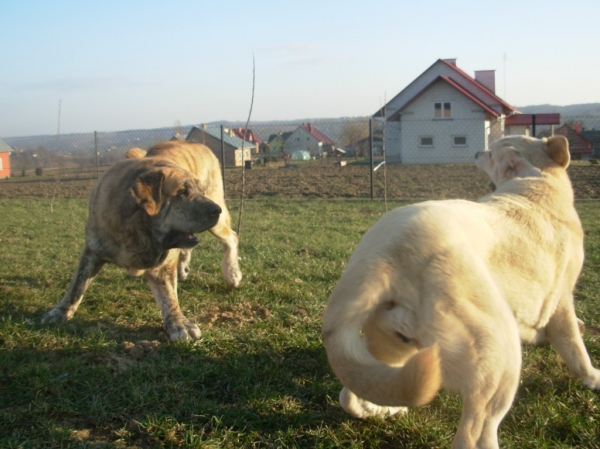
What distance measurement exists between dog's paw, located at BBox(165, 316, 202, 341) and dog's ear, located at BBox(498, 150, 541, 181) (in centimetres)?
239

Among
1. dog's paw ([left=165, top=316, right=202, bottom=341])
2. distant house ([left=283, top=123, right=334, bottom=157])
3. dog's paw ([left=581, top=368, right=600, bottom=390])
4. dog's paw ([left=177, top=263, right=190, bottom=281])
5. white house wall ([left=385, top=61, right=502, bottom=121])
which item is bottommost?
dog's paw ([left=581, top=368, right=600, bottom=390])

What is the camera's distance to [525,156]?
11.9 feet

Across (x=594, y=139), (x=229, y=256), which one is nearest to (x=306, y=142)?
(x=594, y=139)

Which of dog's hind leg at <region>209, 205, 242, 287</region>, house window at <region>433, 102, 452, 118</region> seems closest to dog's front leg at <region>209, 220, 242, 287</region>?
dog's hind leg at <region>209, 205, 242, 287</region>

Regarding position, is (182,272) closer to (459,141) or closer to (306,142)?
(459,141)

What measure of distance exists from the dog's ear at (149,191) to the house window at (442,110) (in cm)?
3127

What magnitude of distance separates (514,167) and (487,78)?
123 feet

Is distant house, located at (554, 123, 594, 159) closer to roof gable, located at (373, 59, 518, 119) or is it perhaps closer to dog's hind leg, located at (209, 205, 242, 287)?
roof gable, located at (373, 59, 518, 119)

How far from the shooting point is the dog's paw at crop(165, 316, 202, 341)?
3773mm

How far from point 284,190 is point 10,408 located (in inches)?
503

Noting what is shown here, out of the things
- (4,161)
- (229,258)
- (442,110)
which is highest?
(442,110)

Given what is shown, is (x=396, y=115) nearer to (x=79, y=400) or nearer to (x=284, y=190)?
(x=284, y=190)

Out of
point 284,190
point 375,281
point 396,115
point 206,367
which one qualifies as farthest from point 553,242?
point 396,115

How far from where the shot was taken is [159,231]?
412 cm
